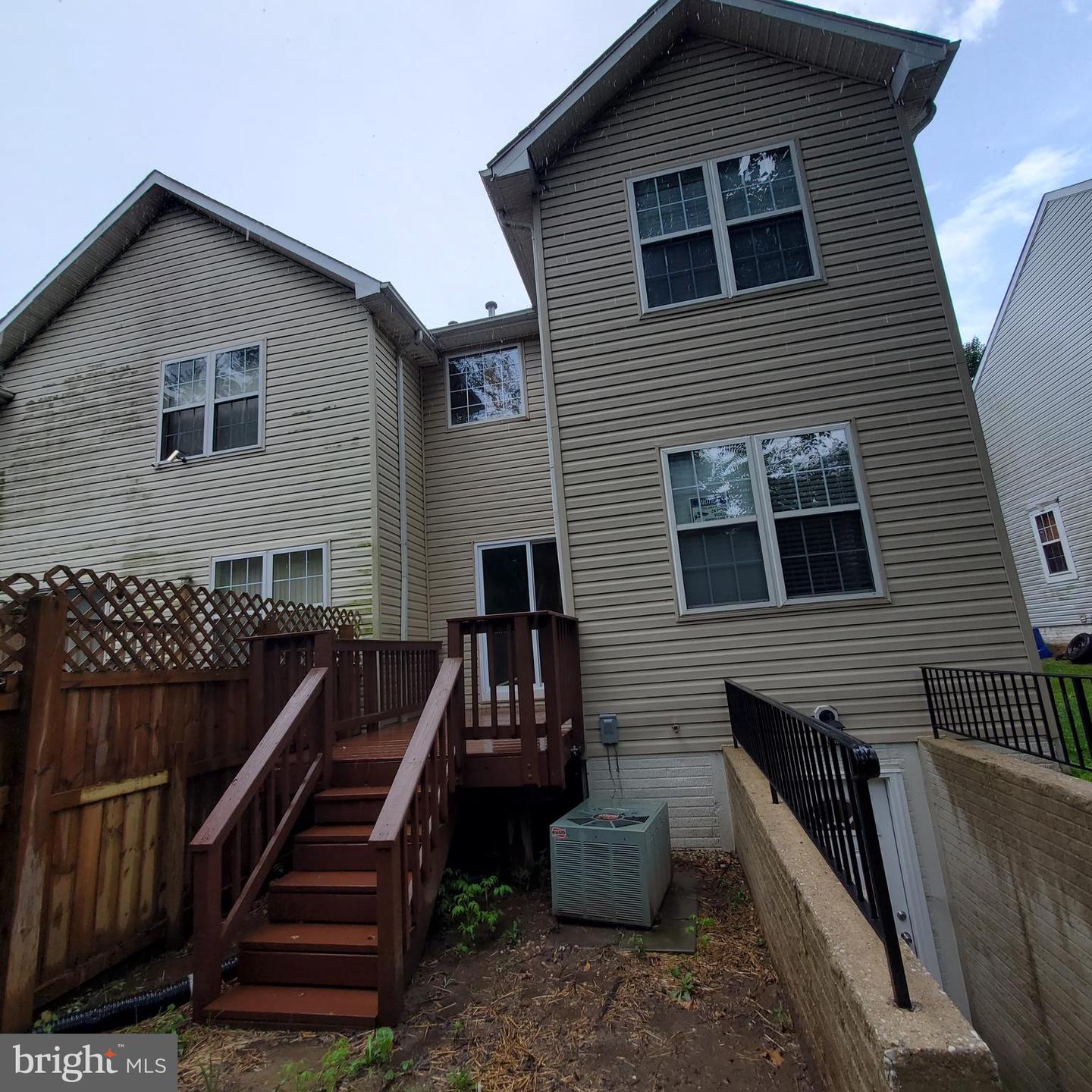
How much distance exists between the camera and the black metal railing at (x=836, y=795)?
1688 mm

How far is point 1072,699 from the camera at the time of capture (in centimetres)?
740

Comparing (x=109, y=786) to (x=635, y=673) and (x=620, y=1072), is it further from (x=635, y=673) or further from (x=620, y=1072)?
(x=635, y=673)

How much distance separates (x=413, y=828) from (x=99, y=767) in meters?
2.08

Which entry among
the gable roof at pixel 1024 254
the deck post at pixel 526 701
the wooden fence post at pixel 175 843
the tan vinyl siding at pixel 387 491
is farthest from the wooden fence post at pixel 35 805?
the gable roof at pixel 1024 254

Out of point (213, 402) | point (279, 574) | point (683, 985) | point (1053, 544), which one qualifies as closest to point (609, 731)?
point (683, 985)

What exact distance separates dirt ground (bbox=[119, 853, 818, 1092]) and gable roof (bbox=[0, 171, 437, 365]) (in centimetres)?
803

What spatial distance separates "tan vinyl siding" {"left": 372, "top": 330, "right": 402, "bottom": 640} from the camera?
782 cm

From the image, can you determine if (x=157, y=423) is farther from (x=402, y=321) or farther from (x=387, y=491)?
(x=402, y=321)

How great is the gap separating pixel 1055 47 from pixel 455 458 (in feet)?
42.1

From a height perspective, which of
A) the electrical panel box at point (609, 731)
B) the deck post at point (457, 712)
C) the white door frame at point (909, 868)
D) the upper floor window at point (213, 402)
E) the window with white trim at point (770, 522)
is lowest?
the white door frame at point (909, 868)


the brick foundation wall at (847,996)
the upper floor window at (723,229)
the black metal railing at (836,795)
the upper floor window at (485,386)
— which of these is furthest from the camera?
the upper floor window at (485,386)

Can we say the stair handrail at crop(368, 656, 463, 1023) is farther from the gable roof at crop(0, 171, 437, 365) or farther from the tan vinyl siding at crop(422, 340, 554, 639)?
the gable roof at crop(0, 171, 437, 365)

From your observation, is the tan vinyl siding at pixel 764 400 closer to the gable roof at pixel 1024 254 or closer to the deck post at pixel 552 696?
the deck post at pixel 552 696

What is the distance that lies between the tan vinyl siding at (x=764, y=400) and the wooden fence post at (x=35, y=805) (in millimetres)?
4185
